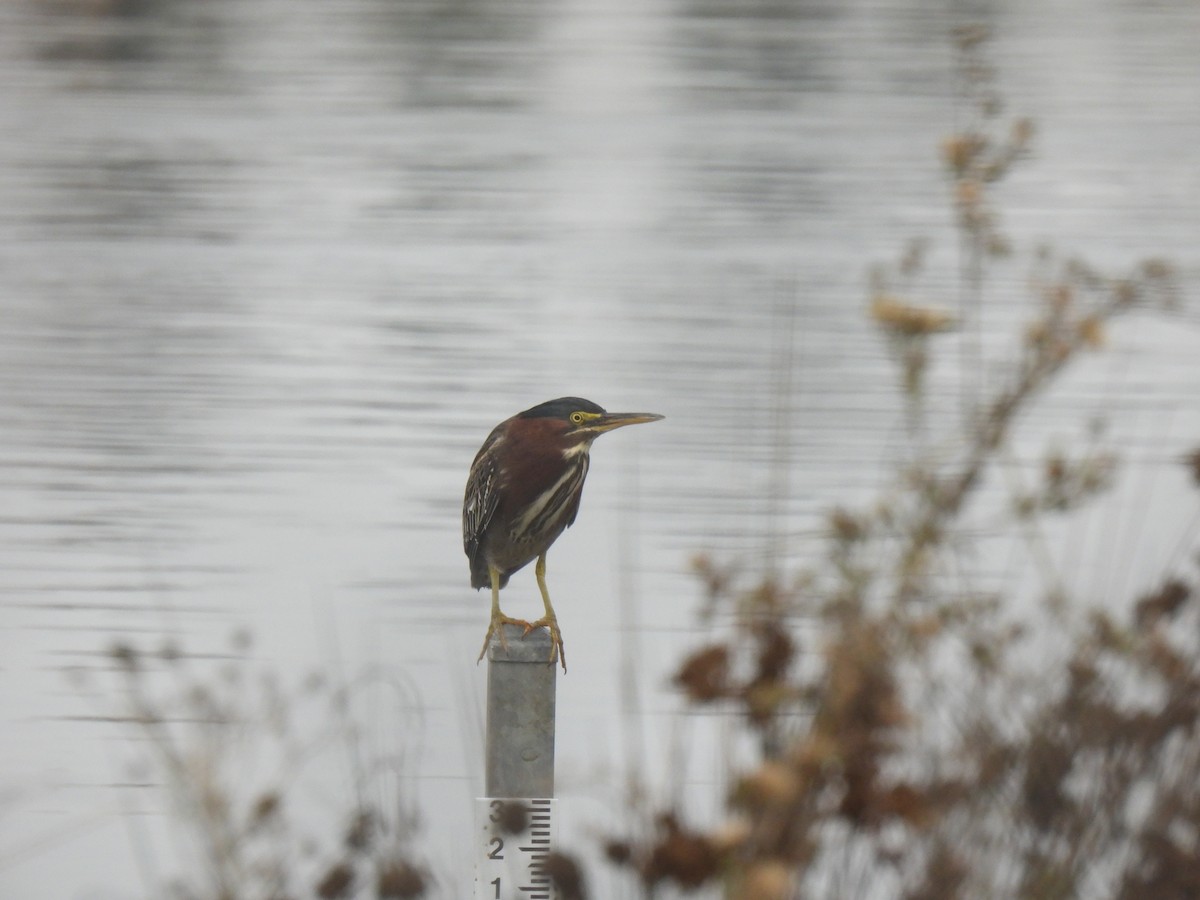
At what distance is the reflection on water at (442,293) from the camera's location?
4.81m

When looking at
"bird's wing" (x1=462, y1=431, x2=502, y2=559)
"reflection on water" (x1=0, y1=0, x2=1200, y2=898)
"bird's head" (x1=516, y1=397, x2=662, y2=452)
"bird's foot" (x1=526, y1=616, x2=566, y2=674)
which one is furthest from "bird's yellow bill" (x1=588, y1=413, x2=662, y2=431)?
"reflection on water" (x1=0, y1=0, x2=1200, y2=898)

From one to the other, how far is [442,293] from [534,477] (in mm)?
4631

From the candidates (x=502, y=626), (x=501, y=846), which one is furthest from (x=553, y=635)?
(x=501, y=846)

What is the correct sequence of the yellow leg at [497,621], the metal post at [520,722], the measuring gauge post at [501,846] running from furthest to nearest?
the yellow leg at [497,621] → the metal post at [520,722] → the measuring gauge post at [501,846]

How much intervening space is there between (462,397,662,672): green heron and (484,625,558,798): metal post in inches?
9.1

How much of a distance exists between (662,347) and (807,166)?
88.2 inches

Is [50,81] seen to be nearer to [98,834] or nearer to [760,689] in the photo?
[98,834]

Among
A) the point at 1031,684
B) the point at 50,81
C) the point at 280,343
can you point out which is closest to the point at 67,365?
the point at 280,343

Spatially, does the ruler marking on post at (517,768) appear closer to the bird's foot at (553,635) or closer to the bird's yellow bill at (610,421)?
the bird's foot at (553,635)

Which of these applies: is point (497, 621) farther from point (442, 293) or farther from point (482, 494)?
point (442, 293)

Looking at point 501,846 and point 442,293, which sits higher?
point 442,293

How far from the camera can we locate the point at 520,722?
8.75 ft

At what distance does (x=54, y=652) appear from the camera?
14.8 ft

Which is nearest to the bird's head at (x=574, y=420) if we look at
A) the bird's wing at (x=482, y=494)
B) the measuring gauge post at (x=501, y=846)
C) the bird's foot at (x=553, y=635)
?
the bird's wing at (x=482, y=494)
